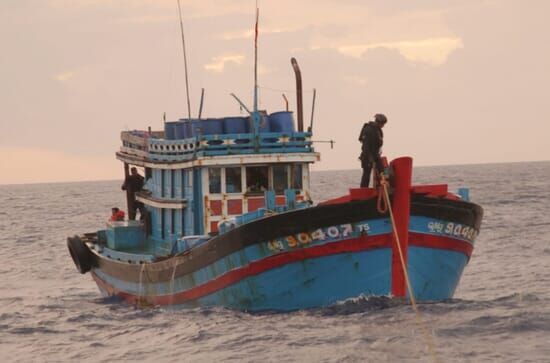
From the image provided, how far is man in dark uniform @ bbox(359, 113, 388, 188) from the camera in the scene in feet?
74.9

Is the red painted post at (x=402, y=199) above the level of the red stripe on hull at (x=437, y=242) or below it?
above

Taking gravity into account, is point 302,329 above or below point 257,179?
below

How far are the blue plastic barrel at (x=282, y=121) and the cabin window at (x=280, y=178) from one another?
0.88 m

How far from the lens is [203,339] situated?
74.6 feet

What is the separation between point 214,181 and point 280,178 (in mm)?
1353

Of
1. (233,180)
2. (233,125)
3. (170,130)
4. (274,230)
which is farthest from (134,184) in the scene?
(274,230)

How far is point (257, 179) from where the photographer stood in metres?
27.1

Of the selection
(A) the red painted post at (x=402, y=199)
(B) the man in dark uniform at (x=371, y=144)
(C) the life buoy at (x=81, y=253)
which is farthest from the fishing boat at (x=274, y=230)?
(C) the life buoy at (x=81, y=253)

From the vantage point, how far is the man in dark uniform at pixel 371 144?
899 inches

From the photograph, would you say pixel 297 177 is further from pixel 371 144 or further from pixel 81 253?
pixel 81 253

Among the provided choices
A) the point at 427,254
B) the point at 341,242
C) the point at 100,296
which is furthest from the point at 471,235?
the point at 100,296

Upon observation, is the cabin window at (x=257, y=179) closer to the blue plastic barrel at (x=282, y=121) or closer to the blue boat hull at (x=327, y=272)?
the blue plastic barrel at (x=282, y=121)

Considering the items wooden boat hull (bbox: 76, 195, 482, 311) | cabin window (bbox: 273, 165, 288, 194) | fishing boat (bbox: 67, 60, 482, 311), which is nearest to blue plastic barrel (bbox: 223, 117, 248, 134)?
fishing boat (bbox: 67, 60, 482, 311)

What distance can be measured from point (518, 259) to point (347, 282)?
1636 centimetres
